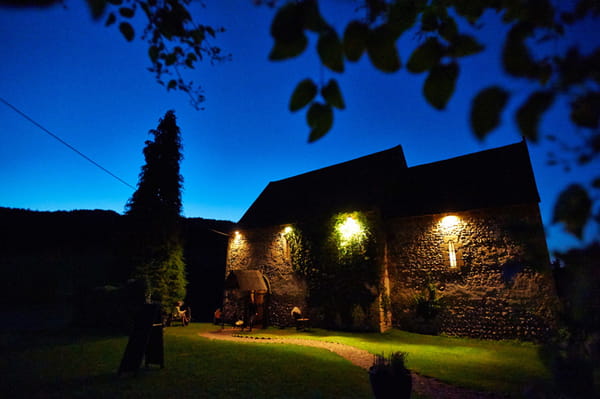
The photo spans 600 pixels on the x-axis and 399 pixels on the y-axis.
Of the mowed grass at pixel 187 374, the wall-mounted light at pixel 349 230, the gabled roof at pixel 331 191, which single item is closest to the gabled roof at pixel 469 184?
the gabled roof at pixel 331 191

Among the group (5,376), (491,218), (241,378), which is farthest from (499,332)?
(5,376)

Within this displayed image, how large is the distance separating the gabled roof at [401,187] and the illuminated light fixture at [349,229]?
630 mm

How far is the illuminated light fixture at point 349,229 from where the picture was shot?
14.4 metres

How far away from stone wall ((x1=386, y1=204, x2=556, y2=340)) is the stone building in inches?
1.5

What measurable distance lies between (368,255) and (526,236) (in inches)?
517

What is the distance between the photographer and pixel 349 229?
47.9 feet

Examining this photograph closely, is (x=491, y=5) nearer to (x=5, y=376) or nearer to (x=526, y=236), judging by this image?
(x=526, y=236)

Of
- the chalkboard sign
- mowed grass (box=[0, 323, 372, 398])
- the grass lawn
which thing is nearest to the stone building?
the grass lawn

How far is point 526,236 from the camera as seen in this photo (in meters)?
1.02

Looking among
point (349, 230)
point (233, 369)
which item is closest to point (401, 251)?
point (349, 230)

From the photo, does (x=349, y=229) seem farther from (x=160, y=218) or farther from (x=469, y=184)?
(x=160, y=218)

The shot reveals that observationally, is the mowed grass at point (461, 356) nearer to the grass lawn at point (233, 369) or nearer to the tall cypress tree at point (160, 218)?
the grass lawn at point (233, 369)

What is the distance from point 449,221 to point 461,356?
18.5 feet

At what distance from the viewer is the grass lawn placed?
18.3 ft
